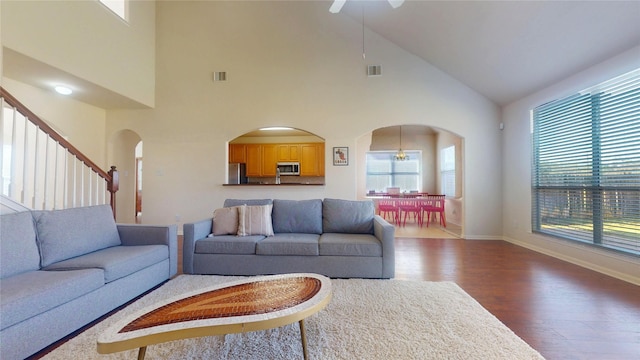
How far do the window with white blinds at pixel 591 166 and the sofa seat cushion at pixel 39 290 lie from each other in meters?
5.19

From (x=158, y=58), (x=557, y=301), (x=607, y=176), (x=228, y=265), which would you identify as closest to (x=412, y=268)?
(x=557, y=301)

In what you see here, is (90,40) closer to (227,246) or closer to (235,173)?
(227,246)

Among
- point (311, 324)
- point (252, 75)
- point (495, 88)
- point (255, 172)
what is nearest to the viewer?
point (311, 324)

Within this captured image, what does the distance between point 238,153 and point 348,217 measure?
5334 mm

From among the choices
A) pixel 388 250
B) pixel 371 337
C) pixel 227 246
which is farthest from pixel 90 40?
pixel 371 337

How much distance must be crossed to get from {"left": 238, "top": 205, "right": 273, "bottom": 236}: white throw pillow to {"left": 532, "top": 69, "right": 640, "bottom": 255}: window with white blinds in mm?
4040

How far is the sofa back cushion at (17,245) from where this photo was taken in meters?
1.90

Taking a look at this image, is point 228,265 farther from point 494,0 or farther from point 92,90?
point 494,0

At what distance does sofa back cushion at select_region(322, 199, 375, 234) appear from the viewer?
11.2ft

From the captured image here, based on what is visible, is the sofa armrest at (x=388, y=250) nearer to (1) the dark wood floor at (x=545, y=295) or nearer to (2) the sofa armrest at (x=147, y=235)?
(1) the dark wood floor at (x=545, y=295)

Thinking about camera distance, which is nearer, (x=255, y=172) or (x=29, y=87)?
(x=29, y=87)

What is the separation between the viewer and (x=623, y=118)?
302 centimetres

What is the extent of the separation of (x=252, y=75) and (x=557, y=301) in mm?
5469

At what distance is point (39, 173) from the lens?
3186 millimetres
